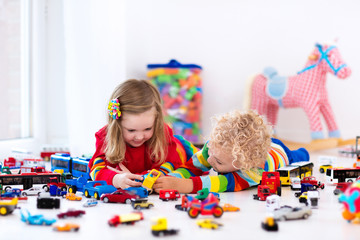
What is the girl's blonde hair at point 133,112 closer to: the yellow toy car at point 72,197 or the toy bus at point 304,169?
the yellow toy car at point 72,197

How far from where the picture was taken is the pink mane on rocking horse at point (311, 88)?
9.73 feet

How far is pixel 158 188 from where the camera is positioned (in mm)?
1456

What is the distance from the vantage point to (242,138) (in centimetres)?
139

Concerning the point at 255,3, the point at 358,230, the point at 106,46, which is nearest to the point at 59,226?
the point at 358,230

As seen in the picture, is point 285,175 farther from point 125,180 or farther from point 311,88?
point 311,88

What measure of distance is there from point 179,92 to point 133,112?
1.59 metres

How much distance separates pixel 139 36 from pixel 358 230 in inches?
98.5

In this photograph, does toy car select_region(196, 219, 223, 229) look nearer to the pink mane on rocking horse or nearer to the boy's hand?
the boy's hand

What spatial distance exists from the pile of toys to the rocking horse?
1.51 feet

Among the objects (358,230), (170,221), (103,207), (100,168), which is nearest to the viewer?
(358,230)

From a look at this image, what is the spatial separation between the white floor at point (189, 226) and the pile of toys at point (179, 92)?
1828 millimetres

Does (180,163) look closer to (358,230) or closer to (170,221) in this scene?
(170,221)

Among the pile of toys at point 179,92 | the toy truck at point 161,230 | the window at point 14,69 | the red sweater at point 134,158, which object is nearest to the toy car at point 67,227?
the toy truck at point 161,230

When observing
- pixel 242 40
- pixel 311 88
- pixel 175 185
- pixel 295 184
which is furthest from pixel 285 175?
pixel 242 40
